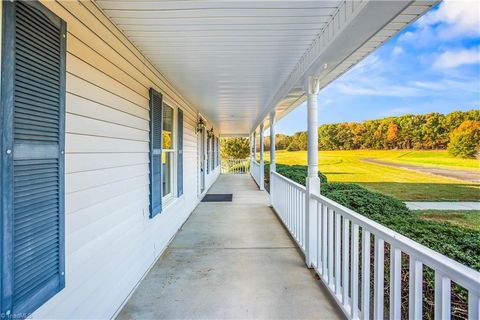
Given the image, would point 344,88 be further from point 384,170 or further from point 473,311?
point 473,311

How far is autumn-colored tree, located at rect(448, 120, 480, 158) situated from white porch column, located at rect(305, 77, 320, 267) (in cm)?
196

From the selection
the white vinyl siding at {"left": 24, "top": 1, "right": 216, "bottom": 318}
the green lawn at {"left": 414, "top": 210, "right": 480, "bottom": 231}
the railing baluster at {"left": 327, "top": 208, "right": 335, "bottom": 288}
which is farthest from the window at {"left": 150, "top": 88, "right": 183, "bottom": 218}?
the green lawn at {"left": 414, "top": 210, "right": 480, "bottom": 231}

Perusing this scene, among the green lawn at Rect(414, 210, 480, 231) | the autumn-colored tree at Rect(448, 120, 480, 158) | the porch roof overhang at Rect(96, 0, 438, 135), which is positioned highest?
the porch roof overhang at Rect(96, 0, 438, 135)

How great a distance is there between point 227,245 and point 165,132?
1987 millimetres

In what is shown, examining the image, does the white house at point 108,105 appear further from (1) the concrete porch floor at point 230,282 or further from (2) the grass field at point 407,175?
(2) the grass field at point 407,175

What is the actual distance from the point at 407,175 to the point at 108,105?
8.16m

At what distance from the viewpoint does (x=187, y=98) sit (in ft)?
19.2

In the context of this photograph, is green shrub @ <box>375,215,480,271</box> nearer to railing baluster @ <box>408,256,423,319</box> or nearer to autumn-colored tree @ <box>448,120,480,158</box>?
railing baluster @ <box>408,256,423,319</box>

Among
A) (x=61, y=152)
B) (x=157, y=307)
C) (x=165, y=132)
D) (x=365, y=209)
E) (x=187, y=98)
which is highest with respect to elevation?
(x=187, y=98)

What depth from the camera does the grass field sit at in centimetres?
509

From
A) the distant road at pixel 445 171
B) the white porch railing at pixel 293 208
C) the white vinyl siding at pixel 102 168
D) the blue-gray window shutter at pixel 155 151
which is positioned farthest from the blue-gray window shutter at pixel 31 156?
the distant road at pixel 445 171

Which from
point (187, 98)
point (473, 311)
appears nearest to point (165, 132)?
point (187, 98)

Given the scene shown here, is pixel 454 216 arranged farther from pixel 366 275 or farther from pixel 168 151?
pixel 168 151

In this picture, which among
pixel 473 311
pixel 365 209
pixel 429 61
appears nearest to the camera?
pixel 473 311
